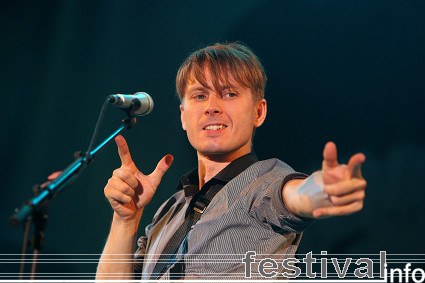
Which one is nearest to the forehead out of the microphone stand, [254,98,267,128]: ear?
[254,98,267,128]: ear

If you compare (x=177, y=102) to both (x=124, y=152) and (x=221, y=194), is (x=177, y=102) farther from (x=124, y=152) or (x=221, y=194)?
(x=221, y=194)

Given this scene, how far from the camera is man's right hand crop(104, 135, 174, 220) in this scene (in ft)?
5.37

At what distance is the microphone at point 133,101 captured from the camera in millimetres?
1412

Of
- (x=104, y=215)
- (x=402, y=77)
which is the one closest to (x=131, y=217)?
(x=104, y=215)

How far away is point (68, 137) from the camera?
3031mm

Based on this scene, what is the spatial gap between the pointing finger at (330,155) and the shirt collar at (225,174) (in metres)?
0.73

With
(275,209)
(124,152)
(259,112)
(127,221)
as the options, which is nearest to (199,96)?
(259,112)

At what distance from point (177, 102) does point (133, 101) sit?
1.50 metres

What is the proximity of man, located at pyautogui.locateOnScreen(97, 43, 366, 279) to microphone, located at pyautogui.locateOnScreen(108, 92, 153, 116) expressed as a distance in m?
0.22

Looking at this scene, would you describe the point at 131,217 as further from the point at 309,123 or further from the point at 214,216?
the point at 309,123

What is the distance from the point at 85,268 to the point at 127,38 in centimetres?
170

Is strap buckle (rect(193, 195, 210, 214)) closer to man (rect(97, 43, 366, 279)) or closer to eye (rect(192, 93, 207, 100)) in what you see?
man (rect(97, 43, 366, 279))

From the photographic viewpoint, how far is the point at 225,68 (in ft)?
6.13

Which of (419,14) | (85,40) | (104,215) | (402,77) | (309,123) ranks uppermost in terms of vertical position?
(85,40)
